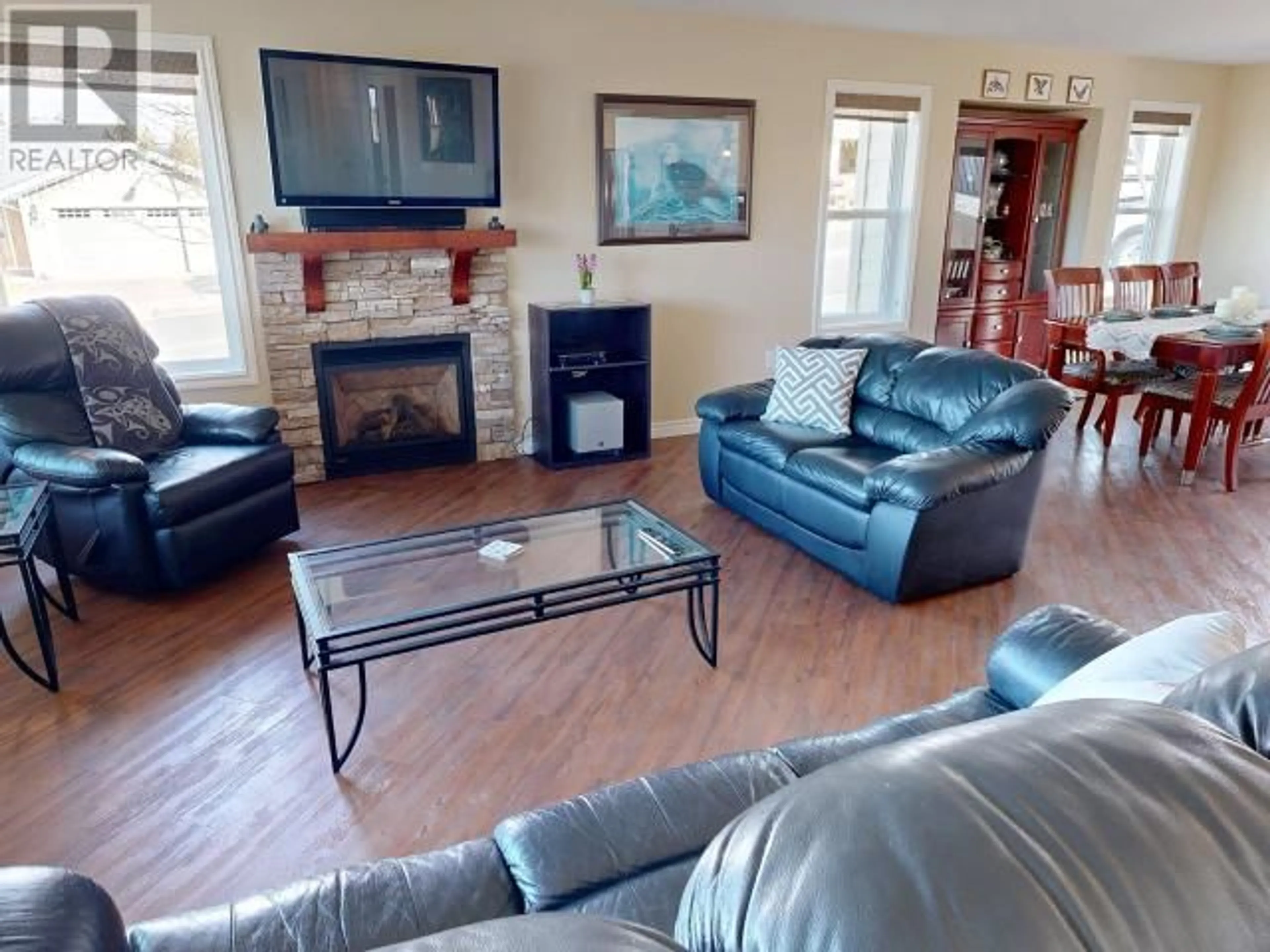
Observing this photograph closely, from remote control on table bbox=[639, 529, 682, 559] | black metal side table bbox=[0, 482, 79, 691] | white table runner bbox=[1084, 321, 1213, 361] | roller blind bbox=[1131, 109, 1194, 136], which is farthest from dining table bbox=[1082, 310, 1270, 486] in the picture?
black metal side table bbox=[0, 482, 79, 691]

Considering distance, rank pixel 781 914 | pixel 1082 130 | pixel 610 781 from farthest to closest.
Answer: pixel 1082 130 → pixel 610 781 → pixel 781 914

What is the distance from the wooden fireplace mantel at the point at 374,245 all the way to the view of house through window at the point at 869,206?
7.61 feet

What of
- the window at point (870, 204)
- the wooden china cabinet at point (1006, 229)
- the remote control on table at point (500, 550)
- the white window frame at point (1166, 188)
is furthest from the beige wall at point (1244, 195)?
the remote control on table at point (500, 550)

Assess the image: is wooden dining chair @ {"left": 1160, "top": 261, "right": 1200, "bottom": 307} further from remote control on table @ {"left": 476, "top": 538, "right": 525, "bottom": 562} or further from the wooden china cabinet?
remote control on table @ {"left": 476, "top": 538, "right": 525, "bottom": 562}

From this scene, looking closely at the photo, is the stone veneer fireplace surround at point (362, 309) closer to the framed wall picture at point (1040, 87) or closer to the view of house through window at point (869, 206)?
the view of house through window at point (869, 206)

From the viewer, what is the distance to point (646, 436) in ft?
16.4

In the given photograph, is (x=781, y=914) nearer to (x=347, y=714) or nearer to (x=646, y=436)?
(x=347, y=714)

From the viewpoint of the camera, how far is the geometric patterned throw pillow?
384cm

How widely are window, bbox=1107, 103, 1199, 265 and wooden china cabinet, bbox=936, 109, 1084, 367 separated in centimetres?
59

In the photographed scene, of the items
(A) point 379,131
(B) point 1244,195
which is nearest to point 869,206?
(A) point 379,131

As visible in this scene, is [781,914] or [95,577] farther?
[95,577]

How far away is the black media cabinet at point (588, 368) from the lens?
15.4 feet

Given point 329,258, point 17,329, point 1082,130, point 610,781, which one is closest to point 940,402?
point 610,781

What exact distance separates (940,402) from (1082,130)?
4178 millimetres
